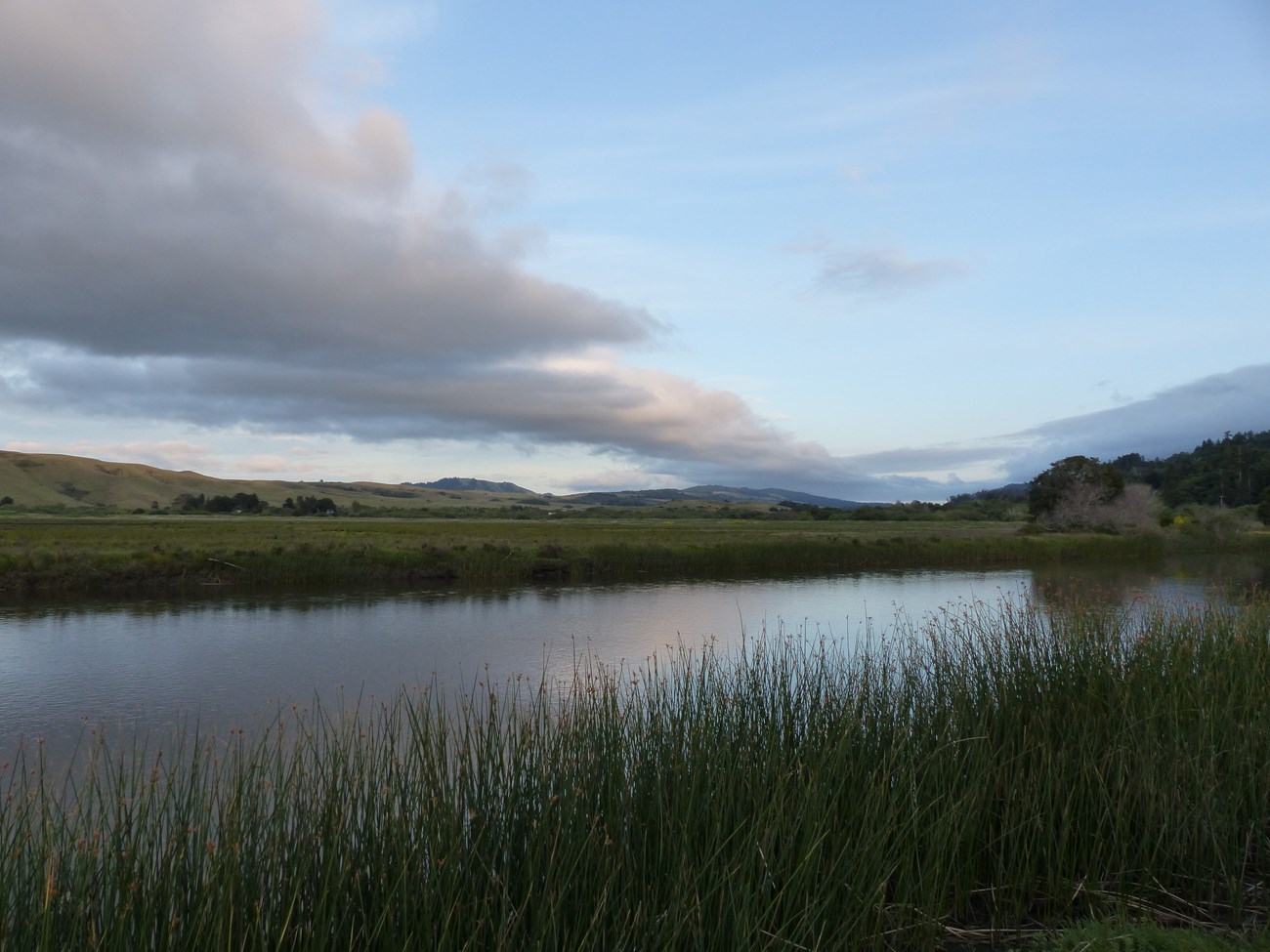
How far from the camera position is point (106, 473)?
433 feet

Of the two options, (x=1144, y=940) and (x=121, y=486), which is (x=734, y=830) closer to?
(x=1144, y=940)

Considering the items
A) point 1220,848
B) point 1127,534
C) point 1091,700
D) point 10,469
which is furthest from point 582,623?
point 10,469

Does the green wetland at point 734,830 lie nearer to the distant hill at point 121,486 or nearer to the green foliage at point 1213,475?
the green foliage at point 1213,475

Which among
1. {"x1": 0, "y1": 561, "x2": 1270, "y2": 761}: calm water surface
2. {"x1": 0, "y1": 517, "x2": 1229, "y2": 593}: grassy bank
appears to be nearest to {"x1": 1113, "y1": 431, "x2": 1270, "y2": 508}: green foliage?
{"x1": 0, "y1": 517, "x2": 1229, "y2": 593}: grassy bank

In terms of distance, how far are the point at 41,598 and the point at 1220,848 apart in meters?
26.2

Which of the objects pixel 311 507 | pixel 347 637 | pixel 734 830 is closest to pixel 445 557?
pixel 347 637

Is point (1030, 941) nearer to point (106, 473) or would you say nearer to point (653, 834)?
point (653, 834)

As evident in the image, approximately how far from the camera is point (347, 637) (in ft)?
56.6

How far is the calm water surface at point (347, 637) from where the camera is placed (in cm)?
1160

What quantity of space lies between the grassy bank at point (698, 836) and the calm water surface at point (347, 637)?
7.15 ft

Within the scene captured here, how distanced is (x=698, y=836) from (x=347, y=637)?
14.8m

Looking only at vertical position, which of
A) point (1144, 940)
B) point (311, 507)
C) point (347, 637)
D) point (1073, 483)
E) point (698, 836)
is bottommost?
point (347, 637)

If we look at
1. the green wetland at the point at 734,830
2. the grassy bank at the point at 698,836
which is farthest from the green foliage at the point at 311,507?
the grassy bank at the point at 698,836

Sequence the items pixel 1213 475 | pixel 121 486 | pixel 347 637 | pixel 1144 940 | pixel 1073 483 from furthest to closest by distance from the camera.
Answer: pixel 121 486, pixel 1213 475, pixel 1073 483, pixel 347 637, pixel 1144 940
